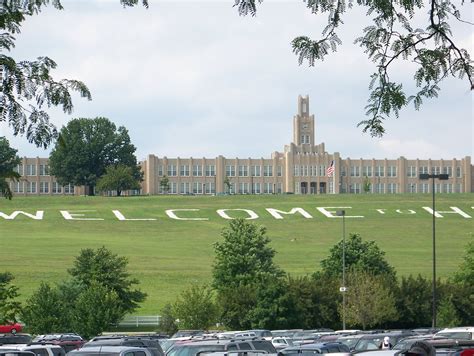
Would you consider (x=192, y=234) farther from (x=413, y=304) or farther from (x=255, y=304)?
(x=255, y=304)

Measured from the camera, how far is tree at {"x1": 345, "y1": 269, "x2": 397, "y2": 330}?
7800cm

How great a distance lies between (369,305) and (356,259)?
62.7 feet

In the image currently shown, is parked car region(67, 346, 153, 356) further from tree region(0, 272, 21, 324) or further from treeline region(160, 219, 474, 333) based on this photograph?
treeline region(160, 219, 474, 333)

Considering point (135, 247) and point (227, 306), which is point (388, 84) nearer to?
point (227, 306)

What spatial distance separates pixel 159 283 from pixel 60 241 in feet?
115

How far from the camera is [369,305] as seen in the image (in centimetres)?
7831

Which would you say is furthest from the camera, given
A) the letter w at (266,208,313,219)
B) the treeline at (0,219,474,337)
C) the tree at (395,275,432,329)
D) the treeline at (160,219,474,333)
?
the letter w at (266,208,313,219)

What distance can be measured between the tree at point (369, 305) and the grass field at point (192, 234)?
2014 centimetres

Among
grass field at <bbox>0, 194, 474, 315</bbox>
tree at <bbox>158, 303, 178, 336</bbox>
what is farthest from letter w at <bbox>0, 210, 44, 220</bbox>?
tree at <bbox>158, 303, 178, 336</bbox>

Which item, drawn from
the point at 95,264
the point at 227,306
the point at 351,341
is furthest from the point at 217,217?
the point at 351,341

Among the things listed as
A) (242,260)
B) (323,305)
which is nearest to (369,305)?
(323,305)

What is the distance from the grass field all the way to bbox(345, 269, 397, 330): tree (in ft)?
66.1

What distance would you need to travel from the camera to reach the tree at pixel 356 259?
92.9 metres

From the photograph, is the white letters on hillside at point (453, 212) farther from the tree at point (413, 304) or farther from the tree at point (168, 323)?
the tree at point (168, 323)
